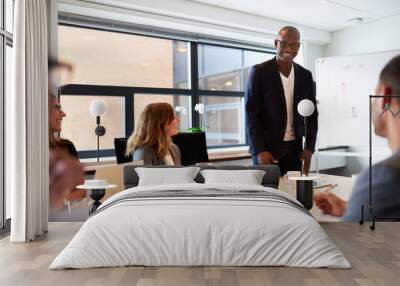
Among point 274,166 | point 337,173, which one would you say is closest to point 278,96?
point 274,166

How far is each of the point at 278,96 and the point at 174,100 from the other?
134 cm

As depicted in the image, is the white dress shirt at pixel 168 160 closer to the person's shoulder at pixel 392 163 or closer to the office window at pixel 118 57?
the office window at pixel 118 57

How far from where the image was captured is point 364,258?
3410 millimetres

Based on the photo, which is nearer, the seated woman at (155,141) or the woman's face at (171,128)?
the seated woman at (155,141)

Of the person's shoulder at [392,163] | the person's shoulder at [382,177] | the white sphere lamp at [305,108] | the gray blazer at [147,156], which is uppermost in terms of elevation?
the white sphere lamp at [305,108]

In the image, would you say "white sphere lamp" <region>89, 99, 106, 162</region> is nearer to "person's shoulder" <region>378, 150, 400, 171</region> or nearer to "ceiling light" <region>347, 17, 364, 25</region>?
"ceiling light" <region>347, 17, 364, 25</region>

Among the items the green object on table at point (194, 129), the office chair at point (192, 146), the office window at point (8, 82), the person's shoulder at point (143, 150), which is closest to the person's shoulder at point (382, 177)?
the office chair at point (192, 146)

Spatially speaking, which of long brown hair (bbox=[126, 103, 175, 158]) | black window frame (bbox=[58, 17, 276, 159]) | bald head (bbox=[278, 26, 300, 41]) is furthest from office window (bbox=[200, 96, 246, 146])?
bald head (bbox=[278, 26, 300, 41])

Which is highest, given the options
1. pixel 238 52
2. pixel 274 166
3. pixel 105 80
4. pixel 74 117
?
pixel 238 52

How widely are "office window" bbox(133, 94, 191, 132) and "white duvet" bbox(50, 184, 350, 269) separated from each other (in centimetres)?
213

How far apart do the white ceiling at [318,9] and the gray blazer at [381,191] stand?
5.42 ft

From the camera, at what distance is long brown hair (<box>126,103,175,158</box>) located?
4727 mm

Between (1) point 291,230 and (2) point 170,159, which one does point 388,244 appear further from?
(2) point 170,159

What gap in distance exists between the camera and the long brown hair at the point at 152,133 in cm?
473
